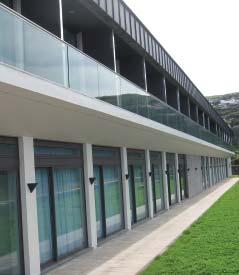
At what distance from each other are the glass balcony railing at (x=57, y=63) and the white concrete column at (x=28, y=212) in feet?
6.25

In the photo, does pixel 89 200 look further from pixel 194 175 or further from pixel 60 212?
pixel 194 175

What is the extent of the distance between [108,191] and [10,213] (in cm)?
655

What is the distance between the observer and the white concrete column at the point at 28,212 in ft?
34.9

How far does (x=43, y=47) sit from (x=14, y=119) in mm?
1369

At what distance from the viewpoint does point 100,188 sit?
52.6ft

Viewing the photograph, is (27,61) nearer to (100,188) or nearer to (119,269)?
(119,269)

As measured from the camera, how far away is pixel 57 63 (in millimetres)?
9062

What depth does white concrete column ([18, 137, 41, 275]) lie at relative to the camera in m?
10.6

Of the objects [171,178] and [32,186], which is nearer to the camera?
Answer: [32,186]

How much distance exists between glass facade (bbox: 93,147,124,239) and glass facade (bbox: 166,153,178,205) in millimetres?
9632

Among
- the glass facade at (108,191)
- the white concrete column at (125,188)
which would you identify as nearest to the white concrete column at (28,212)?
the glass facade at (108,191)

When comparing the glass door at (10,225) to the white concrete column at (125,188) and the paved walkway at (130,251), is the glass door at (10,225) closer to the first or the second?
the paved walkway at (130,251)

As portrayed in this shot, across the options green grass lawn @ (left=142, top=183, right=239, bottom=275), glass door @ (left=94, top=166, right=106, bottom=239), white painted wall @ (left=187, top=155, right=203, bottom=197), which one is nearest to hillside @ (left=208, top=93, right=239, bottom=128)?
white painted wall @ (left=187, top=155, right=203, bottom=197)

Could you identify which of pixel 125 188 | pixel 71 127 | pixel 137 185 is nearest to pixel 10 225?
pixel 71 127
